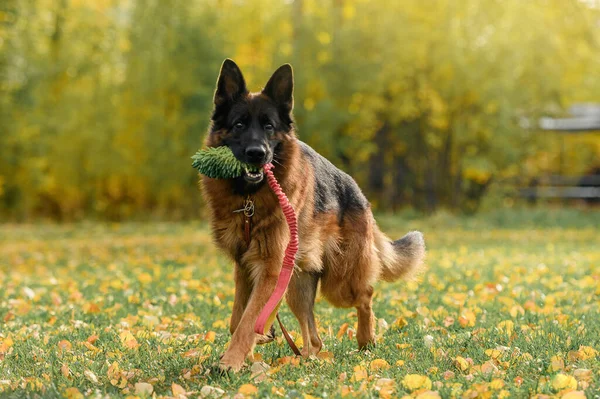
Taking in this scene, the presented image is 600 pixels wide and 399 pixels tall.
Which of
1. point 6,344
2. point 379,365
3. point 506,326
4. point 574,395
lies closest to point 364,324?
point 379,365

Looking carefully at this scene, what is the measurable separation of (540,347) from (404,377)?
3.88 feet

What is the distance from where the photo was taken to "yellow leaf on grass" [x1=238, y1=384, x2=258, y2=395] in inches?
148

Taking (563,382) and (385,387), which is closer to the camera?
(563,382)

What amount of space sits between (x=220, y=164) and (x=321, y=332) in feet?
6.49

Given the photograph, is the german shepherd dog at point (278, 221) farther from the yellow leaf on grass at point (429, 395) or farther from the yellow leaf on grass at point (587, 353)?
the yellow leaf on grass at point (587, 353)

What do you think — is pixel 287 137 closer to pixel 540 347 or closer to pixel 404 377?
pixel 404 377

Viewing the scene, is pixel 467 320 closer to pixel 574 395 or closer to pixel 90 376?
pixel 574 395

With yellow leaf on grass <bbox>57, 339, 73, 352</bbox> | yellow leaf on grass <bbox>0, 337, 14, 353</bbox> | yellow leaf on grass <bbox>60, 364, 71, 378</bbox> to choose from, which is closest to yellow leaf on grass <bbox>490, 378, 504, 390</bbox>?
yellow leaf on grass <bbox>60, 364, 71, 378</bbox>

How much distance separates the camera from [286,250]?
4.54 meters

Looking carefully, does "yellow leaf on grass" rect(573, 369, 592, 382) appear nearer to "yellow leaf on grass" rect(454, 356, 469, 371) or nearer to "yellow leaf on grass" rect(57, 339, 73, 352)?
"yellow leaf on grass" rect(454, 356, 469, 371)

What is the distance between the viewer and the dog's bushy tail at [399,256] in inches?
224

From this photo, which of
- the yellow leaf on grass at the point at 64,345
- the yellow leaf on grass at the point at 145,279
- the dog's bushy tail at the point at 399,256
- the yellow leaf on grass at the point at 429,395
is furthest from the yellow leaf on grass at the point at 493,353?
the yellow leaf on grass at the point at 145,279

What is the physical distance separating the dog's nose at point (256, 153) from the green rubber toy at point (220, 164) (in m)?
0.06

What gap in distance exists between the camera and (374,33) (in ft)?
68.9
